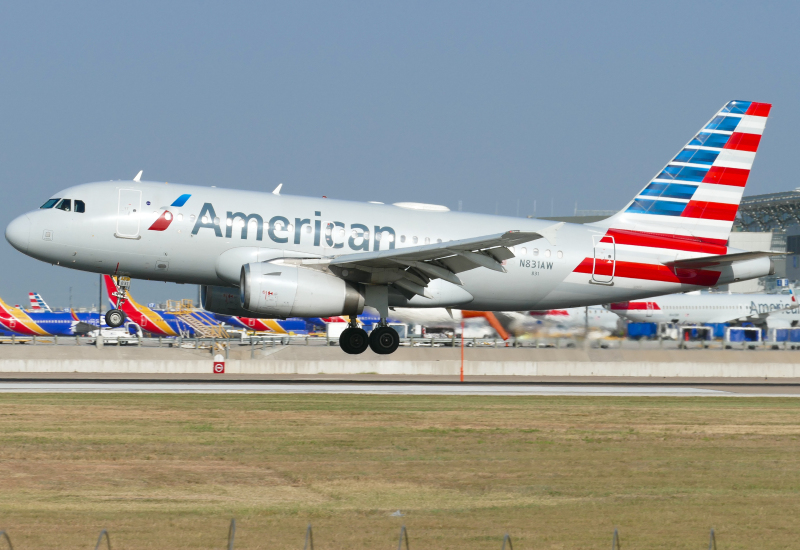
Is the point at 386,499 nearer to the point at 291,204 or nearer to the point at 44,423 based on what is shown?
the point at 44,423

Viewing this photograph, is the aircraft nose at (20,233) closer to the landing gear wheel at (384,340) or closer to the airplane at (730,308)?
the landing gear wheel at (384,340)

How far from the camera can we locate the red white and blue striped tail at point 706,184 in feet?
113

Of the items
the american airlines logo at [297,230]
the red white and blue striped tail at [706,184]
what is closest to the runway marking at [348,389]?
the american airlines logo at [297,230]

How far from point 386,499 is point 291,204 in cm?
1735

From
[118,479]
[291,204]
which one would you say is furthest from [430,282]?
[118,479]

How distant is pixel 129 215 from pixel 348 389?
905 centimetres

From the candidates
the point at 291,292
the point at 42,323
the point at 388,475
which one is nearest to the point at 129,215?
the point at 291,292

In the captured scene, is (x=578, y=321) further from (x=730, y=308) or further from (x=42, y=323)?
(x=42, y=323)

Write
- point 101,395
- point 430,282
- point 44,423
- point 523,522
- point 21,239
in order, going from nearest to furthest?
1. point 523,522
2. point 44,423
3. point 101,395
4. point 21,239
5. point 430,282

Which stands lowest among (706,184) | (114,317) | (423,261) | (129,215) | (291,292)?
(114,317)

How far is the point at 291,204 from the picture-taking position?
3012 cm

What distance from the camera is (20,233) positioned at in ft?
96.2

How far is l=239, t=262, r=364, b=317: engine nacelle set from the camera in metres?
28.2

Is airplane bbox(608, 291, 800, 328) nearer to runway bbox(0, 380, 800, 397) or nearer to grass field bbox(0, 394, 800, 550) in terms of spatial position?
runway bbox(0, 380, 800, 397)
